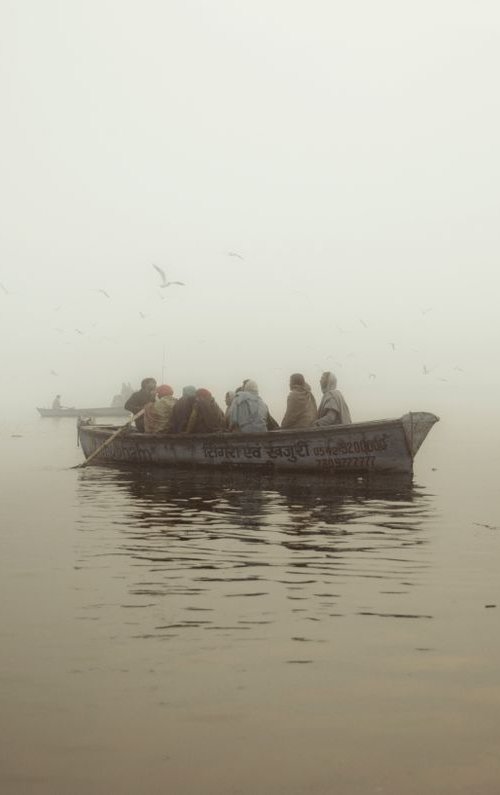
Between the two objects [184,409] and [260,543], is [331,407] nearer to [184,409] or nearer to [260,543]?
[184,409]

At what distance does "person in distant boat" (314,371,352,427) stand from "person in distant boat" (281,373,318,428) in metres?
0.56

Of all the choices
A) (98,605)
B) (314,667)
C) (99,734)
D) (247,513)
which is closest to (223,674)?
(314,667)

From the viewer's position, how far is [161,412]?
75.6ft

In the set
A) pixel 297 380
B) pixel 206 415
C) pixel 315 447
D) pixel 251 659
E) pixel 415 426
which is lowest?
pixel 251 659

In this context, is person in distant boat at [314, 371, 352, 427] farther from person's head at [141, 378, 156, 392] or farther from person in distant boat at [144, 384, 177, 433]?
person's head at [141, 378, 156, 392]

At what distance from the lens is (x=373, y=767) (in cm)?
443

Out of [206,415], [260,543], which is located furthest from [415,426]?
[260,543]

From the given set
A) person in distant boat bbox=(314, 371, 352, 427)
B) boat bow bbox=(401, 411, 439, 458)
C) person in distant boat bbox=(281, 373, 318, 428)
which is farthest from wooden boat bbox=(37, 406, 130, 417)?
boat bow bbox=(401, 411, 439, 458)

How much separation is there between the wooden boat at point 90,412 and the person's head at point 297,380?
212ft

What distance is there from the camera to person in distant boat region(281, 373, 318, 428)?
20.9 metres

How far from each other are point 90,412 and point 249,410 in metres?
70.4

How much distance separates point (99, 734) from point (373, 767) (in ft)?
4.82

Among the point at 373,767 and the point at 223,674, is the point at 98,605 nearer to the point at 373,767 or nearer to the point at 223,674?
the point at 223,674

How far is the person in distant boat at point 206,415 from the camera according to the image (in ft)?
72.0
